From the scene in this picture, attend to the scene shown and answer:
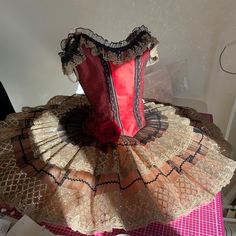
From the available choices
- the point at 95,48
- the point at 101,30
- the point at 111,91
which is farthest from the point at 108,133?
the point at 101,30

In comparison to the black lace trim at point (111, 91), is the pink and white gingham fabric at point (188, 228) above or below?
below

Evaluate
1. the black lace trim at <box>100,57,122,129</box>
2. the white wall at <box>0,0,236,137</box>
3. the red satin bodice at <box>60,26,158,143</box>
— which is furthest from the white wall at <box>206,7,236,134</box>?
the black lace trim at <box>100,57,122,129</box>

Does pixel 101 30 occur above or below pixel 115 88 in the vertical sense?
above

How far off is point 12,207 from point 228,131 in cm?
103

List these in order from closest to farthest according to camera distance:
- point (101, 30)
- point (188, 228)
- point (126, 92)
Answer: point (188, 228), point (126, 92), point (101, 30)

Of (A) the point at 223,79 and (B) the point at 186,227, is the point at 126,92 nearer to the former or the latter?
(B) the point at 186,227

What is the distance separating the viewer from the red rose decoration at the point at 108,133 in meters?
0.83

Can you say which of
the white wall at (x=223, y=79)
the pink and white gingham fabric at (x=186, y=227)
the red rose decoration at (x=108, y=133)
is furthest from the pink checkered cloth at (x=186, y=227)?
the white wall at (x=223, y=79)
